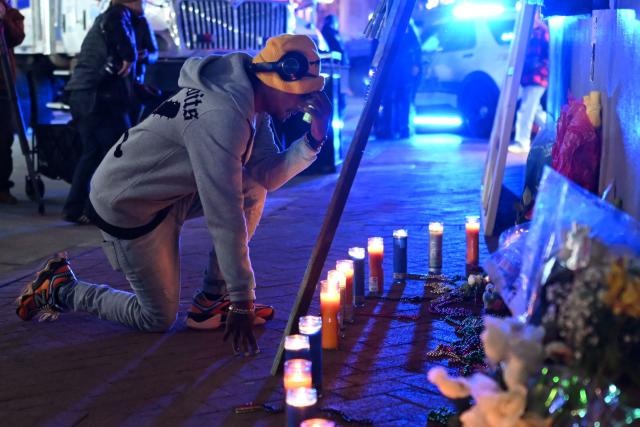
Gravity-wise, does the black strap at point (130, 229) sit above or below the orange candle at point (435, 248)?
above

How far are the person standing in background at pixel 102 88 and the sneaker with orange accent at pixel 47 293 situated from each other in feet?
10.2

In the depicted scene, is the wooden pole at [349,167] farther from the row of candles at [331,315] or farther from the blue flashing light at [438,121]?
the blue flashing light at [438,121]

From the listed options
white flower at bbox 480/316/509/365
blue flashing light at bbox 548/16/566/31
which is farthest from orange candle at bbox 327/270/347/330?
blue flashing light at bbox 548/16/566/31

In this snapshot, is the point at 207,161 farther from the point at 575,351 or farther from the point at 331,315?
the point at 575,351

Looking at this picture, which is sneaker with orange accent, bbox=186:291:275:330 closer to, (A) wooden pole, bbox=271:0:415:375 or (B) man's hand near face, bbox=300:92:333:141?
(A) wooden pole, bbox=271:0:415:375

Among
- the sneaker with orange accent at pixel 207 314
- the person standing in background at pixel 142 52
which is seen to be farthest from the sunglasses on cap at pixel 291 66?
the person standing in background at pixel 142 52

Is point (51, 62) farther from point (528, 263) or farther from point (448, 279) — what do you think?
point (528, 263)

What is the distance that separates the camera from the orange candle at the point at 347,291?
4.77m

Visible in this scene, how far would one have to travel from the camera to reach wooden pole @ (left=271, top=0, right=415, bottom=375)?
414cm

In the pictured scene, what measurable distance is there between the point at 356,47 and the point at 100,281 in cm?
1528

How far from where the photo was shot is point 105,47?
7.94 m

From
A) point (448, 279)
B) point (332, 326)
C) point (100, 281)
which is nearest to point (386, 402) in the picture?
point (332, 326)

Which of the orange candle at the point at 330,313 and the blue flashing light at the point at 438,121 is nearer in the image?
the orange candle at the point at 330,313

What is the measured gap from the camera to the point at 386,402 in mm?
3680
